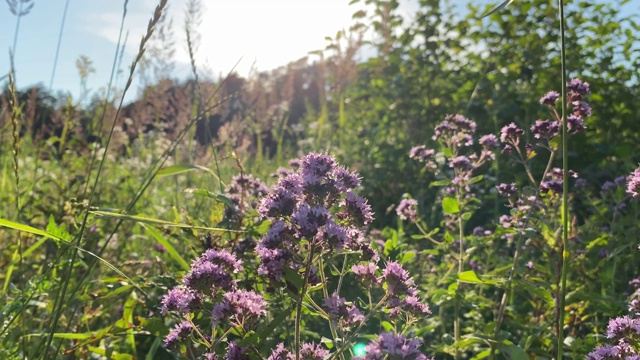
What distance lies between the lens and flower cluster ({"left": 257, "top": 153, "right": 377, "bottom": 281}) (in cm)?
136

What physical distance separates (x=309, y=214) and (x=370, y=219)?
22cm

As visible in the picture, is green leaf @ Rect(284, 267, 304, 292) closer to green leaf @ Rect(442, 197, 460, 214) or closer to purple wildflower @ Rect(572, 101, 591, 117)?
green leaf @ Rect(442, 197, 460, 214)

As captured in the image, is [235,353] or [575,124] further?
[575,124]

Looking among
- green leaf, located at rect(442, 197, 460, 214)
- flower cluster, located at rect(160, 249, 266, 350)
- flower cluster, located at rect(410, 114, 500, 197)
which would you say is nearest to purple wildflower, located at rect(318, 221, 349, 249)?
flower cluster, located at rect(160, 249, 266, 350)

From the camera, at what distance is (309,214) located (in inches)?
53.2

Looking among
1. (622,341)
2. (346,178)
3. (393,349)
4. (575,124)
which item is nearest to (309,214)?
(346,178)

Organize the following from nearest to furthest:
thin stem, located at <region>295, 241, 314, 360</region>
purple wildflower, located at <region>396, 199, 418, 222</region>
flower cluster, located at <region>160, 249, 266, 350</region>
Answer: thin stem, located at <region>295, 241, 314, 360</region>
flower cluster, located at <region>160, 249, 266, 350</region>
purple wildflower, located at <region>396, 199, 418, 222</region>

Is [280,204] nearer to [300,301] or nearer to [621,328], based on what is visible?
[300,301]

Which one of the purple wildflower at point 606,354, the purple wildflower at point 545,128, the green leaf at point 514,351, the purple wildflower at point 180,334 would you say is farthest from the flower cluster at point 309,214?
the purple wildflower at point 545,128

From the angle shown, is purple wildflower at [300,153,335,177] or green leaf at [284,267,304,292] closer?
green leaf at [284,267,304,292]

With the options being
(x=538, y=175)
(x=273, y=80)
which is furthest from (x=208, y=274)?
(x=273, y=80)

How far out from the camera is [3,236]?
2.91m

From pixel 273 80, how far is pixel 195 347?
Result: 29.7 ft

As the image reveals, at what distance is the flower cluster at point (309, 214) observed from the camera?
1.36 m
